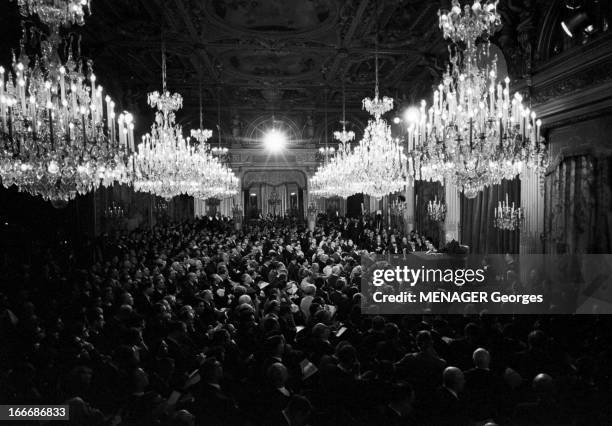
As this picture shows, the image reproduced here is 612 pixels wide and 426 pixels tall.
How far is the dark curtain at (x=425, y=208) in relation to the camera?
1648 cm

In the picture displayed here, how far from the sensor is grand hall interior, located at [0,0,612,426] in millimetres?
3438

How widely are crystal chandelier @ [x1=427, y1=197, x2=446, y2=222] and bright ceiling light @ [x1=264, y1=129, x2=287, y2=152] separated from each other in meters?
13.1

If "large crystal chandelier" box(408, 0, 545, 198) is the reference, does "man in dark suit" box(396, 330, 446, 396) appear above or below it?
below

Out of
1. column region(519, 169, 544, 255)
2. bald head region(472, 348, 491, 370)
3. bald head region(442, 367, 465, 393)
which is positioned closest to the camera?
bald head region(442, 367, 465, 393)

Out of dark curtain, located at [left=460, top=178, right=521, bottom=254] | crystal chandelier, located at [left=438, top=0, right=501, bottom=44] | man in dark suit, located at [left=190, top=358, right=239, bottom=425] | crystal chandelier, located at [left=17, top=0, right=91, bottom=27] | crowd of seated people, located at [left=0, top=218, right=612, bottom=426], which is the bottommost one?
man in dark suit, located at [left=190, top=358, right=239, bottom=425]

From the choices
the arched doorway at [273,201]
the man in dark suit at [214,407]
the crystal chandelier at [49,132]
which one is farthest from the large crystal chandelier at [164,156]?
the arched doorway at [273,201]

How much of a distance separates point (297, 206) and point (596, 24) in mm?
24602

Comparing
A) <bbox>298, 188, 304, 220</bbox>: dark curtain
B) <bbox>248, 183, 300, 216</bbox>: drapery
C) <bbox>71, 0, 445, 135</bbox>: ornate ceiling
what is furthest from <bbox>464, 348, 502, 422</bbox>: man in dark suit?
<bbox>248, 183, 300, 216</bbox>: drapery

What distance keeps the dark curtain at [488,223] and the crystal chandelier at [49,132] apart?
9.76m

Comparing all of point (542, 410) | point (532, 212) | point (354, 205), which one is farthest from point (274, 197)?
point (542, 410)

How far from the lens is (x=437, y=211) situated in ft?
51.6

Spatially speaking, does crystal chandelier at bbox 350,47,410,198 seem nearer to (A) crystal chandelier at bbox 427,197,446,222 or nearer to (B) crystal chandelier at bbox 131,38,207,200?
(B) crystal chandelier at bbox 131,38,207,200

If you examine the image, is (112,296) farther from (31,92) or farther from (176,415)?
(176,415)

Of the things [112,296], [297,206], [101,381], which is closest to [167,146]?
[112,296]
